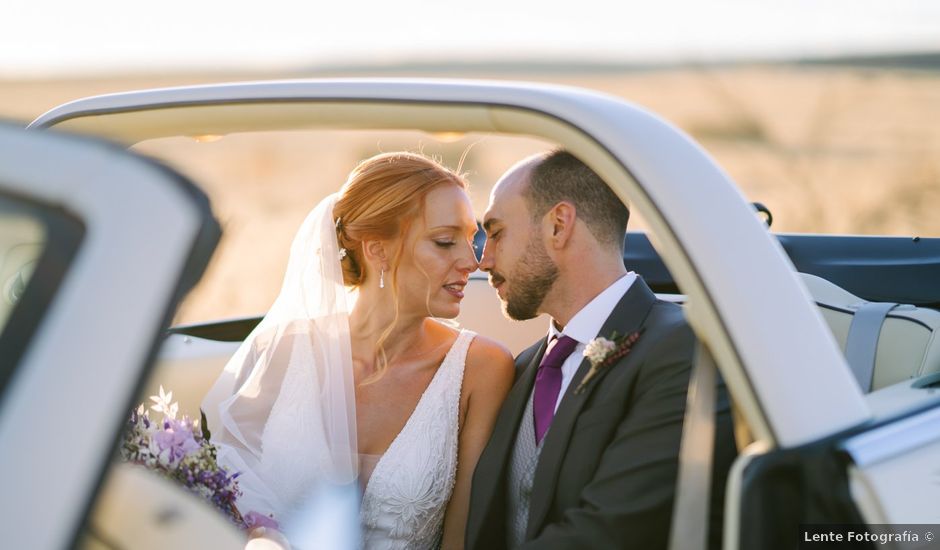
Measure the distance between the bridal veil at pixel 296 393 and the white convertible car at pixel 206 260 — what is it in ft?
4.81

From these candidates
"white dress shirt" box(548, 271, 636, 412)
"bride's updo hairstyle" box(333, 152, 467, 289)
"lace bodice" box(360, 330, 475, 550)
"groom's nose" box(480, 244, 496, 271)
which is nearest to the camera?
"white dress shirt" box(548, 271, 636, 412)

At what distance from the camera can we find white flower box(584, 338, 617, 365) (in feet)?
8.41

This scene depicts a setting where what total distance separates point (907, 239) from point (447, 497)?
2.04 metres

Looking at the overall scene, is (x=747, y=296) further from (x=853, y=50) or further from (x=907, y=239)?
(x=853, y=50)

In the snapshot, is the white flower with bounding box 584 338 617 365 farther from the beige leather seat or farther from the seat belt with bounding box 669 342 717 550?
the seat belt with bounding box 669 342 717 550

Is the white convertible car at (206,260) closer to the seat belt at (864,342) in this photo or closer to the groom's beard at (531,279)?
the seat belt at (864,342)

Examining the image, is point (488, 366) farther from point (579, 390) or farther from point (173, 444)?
point (173, 444)

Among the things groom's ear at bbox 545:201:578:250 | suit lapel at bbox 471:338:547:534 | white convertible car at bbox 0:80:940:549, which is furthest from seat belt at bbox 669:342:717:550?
groom's ear at bbox 545:201:578:250

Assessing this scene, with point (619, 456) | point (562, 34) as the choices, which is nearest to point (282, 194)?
point (562, 34)

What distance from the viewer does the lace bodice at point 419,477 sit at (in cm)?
306

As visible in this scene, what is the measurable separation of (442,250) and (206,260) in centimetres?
227

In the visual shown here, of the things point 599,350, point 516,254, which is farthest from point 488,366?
point 599,350

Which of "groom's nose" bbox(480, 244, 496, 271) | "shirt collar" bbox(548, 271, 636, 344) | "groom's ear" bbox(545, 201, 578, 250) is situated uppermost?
"groom's ear" bbox(545, 201, 578, 250)

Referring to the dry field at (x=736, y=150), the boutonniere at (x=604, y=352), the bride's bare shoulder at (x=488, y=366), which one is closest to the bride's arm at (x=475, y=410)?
the bride's bare shoulder at (x=488, y=366)
